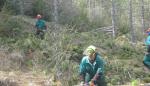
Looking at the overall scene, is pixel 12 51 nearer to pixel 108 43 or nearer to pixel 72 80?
pixel 72 80

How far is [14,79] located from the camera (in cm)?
1553

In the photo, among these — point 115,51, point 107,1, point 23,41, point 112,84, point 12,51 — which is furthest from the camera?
point 107,1

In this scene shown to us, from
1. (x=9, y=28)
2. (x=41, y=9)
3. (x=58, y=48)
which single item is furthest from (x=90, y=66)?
(x=41, y=9)

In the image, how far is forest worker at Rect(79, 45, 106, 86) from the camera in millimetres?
11141

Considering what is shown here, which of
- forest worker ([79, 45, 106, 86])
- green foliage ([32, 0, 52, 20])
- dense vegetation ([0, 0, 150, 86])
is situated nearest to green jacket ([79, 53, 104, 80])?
forest worker ([79, 45, 106, 86])

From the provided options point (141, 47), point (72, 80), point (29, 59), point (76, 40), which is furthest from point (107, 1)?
point (72, 80)

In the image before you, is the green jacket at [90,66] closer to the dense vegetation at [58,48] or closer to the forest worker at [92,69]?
the forest worker at [92,69]

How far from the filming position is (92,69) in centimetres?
1131

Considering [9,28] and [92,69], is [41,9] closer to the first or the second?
[9,28]

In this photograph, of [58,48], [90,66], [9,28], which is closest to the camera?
[90,66]

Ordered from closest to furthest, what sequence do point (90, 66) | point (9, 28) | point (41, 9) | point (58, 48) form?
point (90, 66), point (58, 48), point (9, 28), point (41, 9)

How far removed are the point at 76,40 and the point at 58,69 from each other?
6042 millimetres

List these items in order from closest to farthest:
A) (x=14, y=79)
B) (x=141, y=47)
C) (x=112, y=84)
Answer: (x=14, y=79), (x=112, y=84), (x=141, y=47)

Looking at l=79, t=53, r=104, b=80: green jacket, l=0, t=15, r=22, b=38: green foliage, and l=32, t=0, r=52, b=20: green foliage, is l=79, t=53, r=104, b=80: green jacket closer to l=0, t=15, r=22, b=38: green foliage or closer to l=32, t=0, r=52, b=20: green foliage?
l=0, t=15, r=22, b=38: green foliage
